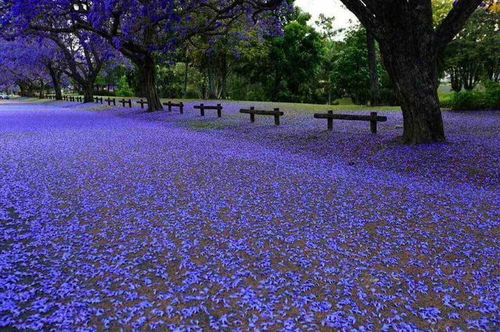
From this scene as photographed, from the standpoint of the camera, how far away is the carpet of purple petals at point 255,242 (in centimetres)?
331

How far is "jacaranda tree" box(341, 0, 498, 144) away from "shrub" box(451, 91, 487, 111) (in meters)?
11.3

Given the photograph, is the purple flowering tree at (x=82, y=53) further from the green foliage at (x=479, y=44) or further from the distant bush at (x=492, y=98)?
the distant bush at (x=492, y=98)

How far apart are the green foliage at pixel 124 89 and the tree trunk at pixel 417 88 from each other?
184ft

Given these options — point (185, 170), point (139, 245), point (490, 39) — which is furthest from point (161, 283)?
point (490, 39)

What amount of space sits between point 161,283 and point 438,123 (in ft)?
30.0

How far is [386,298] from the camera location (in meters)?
3.50

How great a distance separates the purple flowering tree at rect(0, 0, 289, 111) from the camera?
18781mm

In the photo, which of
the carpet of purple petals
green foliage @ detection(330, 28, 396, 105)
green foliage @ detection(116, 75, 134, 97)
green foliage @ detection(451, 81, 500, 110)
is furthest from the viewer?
green foliage @ detection(116, 75, 134, 97)

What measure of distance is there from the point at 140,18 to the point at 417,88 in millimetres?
17097

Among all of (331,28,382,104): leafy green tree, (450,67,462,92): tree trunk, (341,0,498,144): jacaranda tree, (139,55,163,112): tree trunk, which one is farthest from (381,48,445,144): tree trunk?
(450,67,462,92): tree trunk

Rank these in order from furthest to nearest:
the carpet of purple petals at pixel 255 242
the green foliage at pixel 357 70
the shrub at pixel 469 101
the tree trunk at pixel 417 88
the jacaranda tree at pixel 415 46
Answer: the green foliage at pixel 357 70 < the shrub at pixel 469 101 < the tree trunk at pixel 417 88 < the jacaranda tree at pixel 415 46 < the carpet of purple petals at pixel 255 242

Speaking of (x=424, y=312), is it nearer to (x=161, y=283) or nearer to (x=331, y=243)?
(x=331, y=243)

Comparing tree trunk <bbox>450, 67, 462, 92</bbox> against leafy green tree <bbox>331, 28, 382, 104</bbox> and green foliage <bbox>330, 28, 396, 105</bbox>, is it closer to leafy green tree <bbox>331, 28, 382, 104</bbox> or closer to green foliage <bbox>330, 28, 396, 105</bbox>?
green foliage <bbox>330, 28, 396, 105</bbox>

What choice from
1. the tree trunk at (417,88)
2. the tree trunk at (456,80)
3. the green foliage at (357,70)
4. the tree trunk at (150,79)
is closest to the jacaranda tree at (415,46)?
the tree trunk at (417,88)
